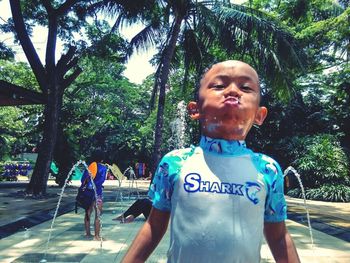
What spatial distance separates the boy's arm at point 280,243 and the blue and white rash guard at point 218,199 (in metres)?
0.04

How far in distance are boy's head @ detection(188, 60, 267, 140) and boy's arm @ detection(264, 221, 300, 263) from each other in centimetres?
40

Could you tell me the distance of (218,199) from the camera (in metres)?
1.66

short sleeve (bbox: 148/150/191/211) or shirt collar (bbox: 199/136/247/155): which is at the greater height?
shirt collar (bbox: 199/136/247/155)

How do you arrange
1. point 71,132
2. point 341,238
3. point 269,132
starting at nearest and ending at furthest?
point 341,238
point 71,132
point 269,132

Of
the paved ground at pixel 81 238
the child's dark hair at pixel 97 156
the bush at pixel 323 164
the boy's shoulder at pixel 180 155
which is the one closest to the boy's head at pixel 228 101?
the boy's shoulder at pixel 180 155

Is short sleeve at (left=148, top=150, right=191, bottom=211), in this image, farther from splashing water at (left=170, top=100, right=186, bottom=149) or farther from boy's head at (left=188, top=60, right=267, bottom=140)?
splashing water at (left=170, top=100, right=186, bottom=149)

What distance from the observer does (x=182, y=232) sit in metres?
1.67

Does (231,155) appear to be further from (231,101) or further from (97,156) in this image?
(97,156)

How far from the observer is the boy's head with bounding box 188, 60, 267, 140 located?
1733mm

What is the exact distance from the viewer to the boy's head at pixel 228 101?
5.69 feet

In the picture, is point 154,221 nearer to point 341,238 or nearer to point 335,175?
point 341,238

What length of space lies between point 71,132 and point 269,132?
31.9 feet

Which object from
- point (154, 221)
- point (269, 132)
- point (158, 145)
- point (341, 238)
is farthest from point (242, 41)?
point (154, 221)

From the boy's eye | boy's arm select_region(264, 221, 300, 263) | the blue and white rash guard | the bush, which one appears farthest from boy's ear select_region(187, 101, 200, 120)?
the bush
